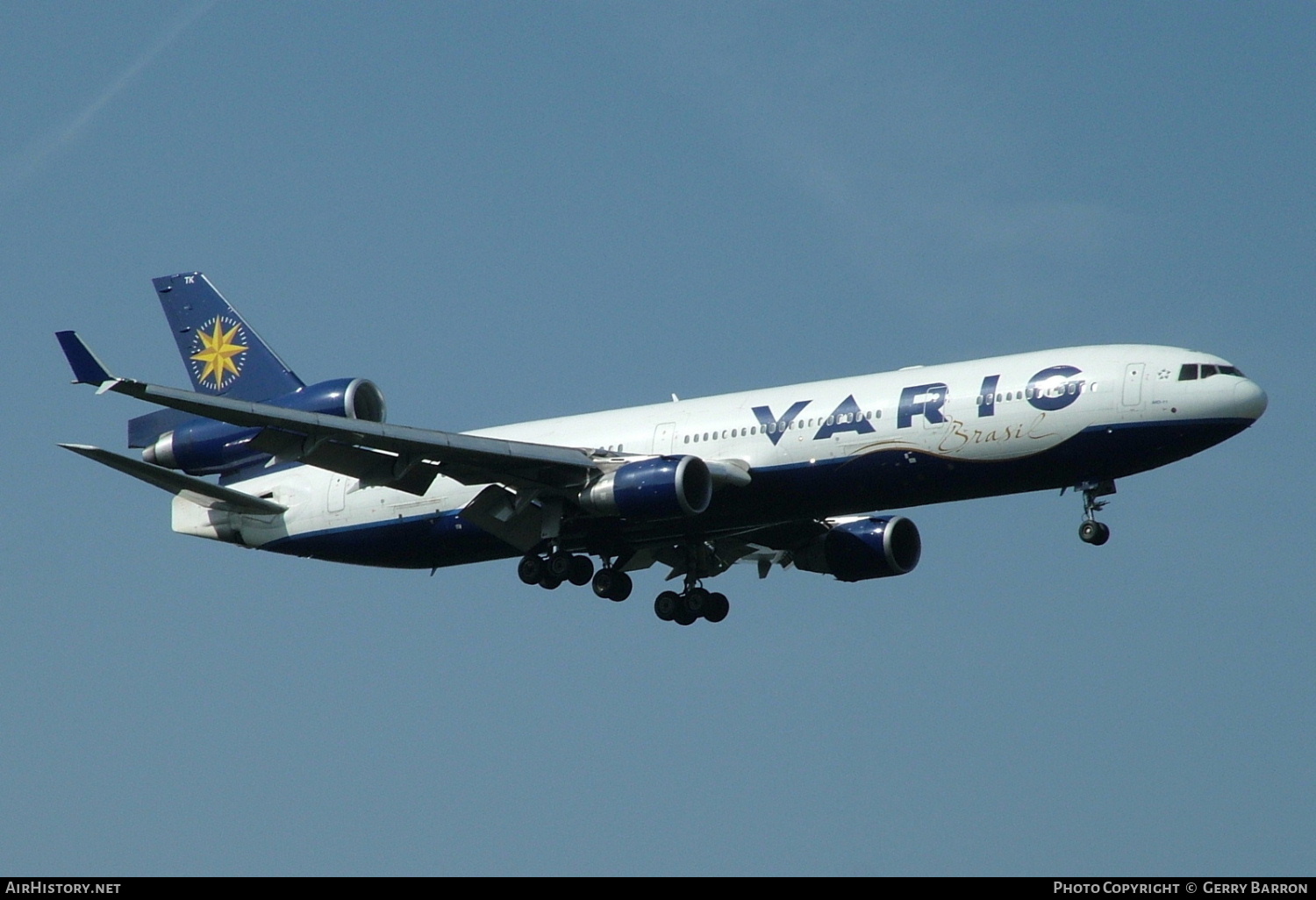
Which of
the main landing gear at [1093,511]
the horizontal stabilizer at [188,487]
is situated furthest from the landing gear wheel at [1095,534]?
the horizontal stabilizer at [188,487]

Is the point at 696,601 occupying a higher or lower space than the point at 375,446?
higher

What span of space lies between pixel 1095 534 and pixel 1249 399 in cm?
434

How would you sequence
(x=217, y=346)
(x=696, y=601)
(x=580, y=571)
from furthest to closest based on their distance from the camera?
(x=217, y=346) < (x=696, y=601) < (x=580, y=571)

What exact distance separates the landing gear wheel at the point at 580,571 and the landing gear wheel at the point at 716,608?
380 centimetres

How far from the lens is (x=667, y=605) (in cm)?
4953

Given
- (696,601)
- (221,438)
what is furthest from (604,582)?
(221,438)

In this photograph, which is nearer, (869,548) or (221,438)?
(221,438)

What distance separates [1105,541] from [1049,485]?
67.3 inches

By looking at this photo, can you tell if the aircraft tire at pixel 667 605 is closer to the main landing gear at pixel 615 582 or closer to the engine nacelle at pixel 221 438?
the main landing gear at pixel 615 582

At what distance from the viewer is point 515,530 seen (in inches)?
1805

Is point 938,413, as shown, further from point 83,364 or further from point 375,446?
point 83,364

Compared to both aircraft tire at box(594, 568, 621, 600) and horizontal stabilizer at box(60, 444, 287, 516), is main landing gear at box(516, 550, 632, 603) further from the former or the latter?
horizontal stabilizer at box(60, 444, 287, 516)

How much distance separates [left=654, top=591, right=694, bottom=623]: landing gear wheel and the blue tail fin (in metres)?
11.1
